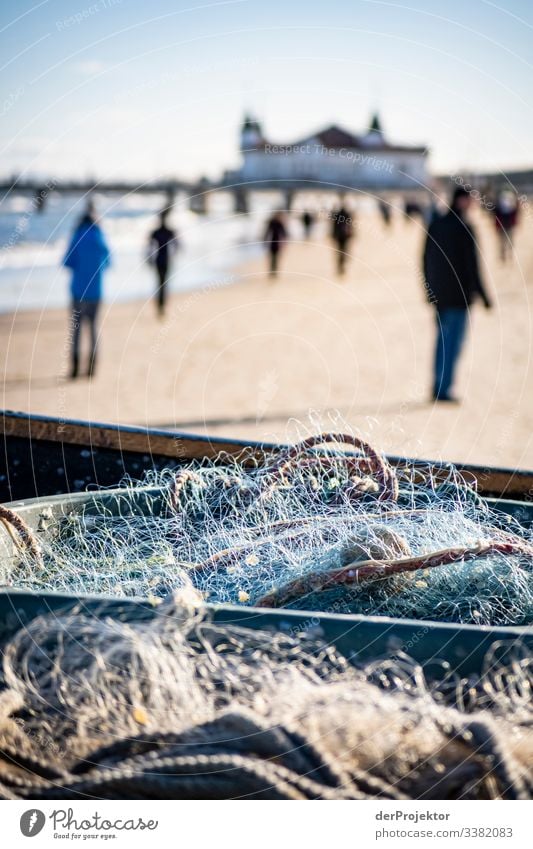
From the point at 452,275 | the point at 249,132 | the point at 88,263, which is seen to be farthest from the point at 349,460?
the point at 249,132

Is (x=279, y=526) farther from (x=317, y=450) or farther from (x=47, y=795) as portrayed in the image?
(x=47, y=795)

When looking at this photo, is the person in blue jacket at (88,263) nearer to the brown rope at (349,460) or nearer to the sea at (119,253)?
the sea at (119,253)

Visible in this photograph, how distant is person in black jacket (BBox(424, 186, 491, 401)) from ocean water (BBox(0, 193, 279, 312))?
1.97 metres

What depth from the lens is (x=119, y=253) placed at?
103 feet

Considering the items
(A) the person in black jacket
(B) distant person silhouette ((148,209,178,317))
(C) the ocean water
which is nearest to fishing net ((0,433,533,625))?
(A) the person in black jacket

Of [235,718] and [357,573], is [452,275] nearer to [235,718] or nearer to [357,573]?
[357,573]

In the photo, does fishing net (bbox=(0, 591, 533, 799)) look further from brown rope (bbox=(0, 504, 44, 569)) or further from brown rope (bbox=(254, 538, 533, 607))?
brown rope (bbox=(0, 504, 44, 569))

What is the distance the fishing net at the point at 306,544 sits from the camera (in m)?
2.90

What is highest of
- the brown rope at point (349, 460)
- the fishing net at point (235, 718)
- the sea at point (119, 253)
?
the sea at point (119, 253)

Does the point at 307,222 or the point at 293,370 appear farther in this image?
the point at 307,222

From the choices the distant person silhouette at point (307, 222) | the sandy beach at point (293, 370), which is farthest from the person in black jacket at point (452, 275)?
the distant person silhouette at point (307, 222)

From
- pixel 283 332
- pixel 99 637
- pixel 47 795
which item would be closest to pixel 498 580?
pixel 99 637

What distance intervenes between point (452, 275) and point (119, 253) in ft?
76.1

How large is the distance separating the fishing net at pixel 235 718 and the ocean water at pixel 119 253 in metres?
7.78
